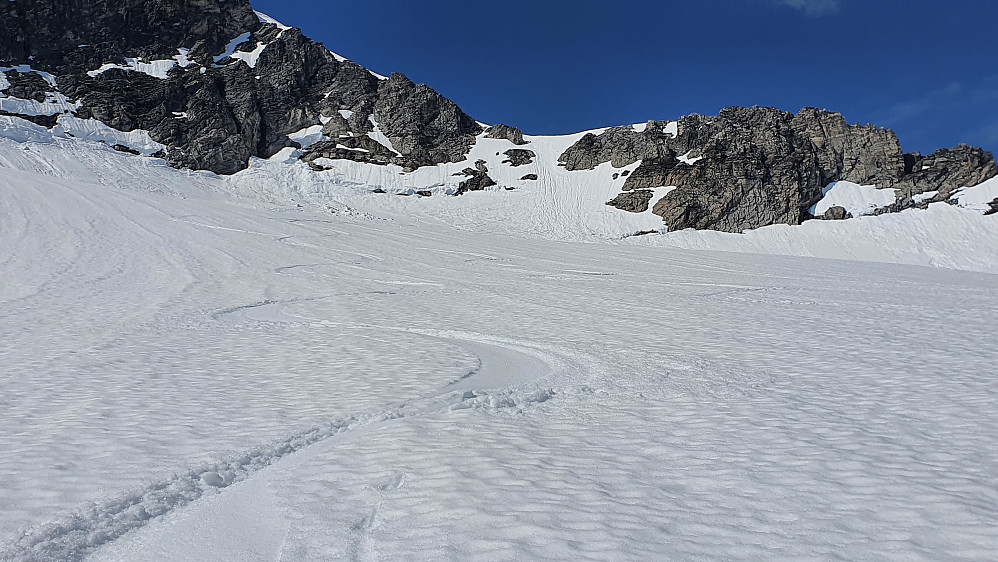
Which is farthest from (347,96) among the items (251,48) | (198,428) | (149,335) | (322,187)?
(198,428)

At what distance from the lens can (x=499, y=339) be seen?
10.1 metres

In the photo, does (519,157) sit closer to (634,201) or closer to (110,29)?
(634,201)

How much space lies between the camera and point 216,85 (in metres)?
72.8

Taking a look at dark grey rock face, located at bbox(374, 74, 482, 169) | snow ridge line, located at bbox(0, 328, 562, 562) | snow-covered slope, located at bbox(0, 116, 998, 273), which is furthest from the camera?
dark grey rock face, located at bbox(374, 74, 482, 169)

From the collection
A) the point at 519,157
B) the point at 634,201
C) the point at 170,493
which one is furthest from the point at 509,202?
the point at 170,493

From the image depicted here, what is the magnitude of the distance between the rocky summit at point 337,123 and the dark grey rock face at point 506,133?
0.27 metres

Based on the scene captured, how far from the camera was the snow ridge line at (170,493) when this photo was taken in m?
3.12

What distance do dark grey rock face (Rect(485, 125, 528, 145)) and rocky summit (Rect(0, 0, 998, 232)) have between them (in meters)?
0.27

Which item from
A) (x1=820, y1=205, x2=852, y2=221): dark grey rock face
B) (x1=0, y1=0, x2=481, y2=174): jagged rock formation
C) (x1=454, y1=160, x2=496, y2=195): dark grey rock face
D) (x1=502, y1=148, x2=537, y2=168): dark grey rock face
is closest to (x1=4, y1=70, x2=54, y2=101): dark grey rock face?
(x1=0, y1=0, x2=481, y2=174): jagged rock formation

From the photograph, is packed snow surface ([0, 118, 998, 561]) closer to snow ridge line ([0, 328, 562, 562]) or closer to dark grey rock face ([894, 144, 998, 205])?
snow ridge line ([0, 328, 562, 562])

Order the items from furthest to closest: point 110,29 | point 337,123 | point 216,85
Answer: point 110,29
point 337,123
point 216,85

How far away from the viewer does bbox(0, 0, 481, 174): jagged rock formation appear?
214 ft

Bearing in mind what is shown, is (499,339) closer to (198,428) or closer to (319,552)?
(198,428)

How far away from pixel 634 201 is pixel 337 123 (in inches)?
1740
